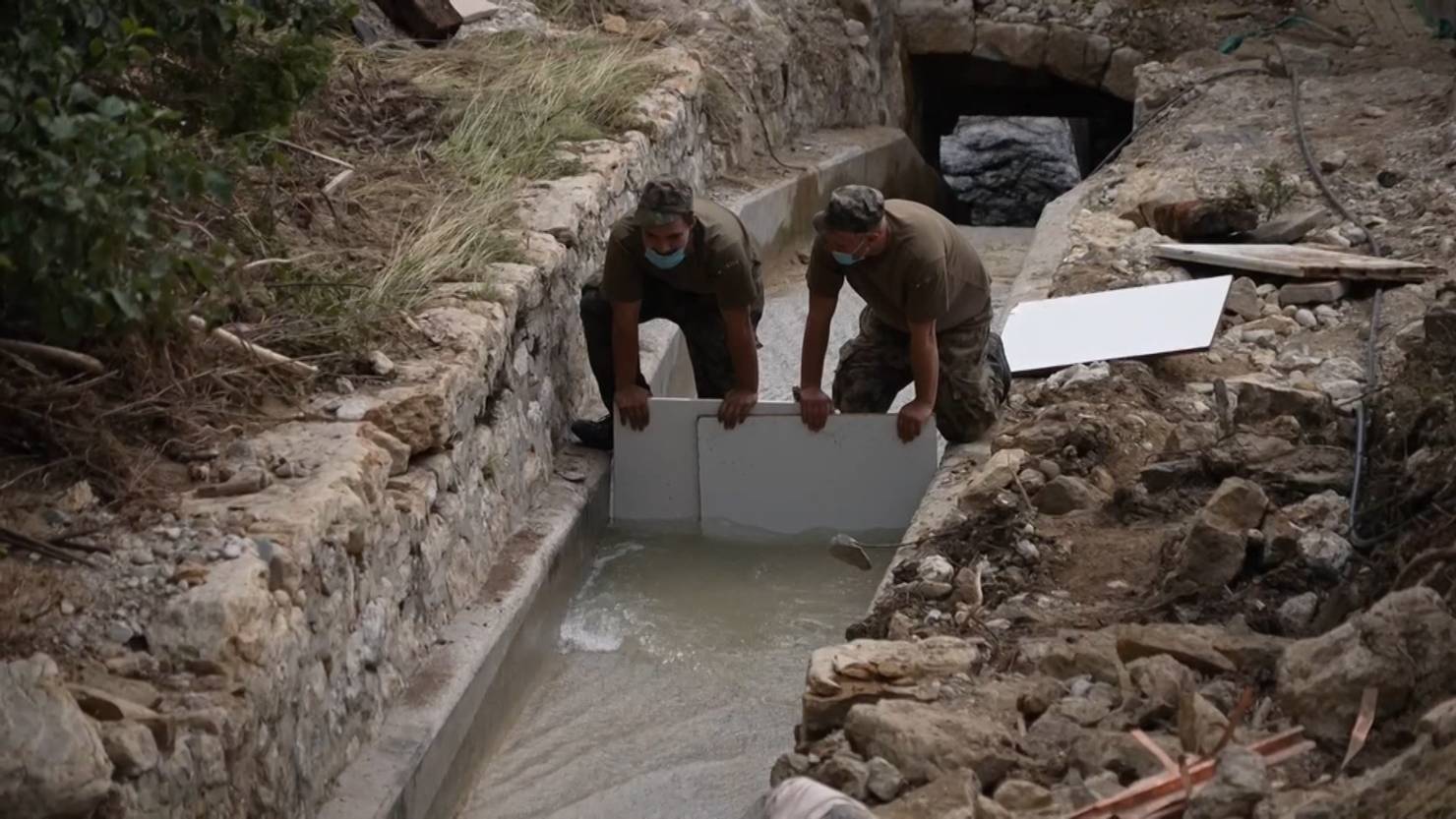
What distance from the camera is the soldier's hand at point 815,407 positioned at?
696 cm

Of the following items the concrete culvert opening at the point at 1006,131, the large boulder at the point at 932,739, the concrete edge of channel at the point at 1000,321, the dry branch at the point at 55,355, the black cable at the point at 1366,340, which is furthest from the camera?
the concrete culvert opening at the point at 1006,131

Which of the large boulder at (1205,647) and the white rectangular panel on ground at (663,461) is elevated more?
the large boulder at (1205,647)

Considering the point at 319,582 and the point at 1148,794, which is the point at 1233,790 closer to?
the point at 1148,794

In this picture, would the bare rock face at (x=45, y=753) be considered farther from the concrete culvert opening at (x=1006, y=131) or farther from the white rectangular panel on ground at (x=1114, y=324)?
the concrete culvert opening at (x=1006, y=131)

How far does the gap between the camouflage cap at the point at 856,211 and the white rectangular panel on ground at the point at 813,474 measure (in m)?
0.97

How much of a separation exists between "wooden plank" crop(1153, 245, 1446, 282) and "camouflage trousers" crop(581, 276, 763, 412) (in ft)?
8.30

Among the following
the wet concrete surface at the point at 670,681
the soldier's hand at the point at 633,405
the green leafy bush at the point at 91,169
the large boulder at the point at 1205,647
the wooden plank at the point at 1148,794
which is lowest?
the wet concrete surface at the point at 670,681

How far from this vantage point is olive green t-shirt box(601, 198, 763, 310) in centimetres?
682

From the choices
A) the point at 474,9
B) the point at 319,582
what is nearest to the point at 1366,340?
the point at 319,582

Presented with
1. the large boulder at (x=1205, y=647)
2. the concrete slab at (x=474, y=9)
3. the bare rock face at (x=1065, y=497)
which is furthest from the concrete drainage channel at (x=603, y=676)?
the concrete slab at (x=474, y=9)

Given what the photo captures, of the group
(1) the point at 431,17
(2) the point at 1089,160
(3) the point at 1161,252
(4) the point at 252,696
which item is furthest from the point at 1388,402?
(2) the point at 1089,160

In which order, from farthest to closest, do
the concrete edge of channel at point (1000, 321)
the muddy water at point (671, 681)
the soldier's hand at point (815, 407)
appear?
the soldier's hand at point (815, 407)
the concrete edge of channel at point (1000, 321)
the muddy water at point (671, 681)

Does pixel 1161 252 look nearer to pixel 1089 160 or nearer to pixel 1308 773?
pixel 1308 773

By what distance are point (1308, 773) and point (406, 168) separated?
5120mm
